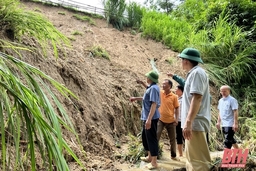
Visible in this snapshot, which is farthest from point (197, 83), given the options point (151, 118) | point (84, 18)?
point (84, 18)

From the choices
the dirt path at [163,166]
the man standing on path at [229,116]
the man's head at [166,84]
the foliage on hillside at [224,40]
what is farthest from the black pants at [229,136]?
the foliage on hillside at [224,40]

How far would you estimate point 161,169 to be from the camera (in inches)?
158

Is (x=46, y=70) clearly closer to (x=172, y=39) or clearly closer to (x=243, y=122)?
(x=243, y=122)

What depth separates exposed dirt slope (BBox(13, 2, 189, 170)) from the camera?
14.6 ft

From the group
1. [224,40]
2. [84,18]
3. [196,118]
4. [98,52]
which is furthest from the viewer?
[84,18]

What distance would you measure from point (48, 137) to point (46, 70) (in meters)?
3.71

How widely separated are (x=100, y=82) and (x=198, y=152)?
120 inches

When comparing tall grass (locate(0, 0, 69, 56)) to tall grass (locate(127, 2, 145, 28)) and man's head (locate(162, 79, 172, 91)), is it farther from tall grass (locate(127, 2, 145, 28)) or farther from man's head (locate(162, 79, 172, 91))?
tall grass (locate(127, 2, 145, 28))

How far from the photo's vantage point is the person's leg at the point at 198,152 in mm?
3062

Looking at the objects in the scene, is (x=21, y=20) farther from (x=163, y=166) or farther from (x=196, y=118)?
(x=163, y=166)

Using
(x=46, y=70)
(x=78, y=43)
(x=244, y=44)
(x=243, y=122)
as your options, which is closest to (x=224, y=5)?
(x=244, y=44)

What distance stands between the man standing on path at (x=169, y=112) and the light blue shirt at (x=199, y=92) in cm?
141

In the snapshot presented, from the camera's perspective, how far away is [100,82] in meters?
5.77

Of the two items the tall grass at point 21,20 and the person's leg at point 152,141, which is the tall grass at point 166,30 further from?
the tall grass at point 21,20
